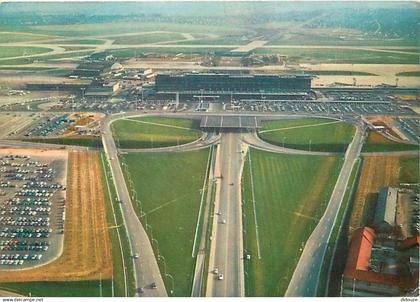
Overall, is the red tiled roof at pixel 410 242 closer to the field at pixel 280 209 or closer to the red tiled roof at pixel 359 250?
the red tiled roof at pixel 359 250

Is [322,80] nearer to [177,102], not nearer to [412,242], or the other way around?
[177,102]

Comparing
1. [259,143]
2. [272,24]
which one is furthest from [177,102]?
[272,24]

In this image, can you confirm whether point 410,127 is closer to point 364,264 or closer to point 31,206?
point 364,264

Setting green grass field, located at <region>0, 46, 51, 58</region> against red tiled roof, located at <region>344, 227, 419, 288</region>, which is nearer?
red tiled roof, located at <region>344, 227, 419, 288</region>

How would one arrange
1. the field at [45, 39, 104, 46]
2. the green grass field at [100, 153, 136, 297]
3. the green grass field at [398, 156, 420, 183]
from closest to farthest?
1. the green grass field at [100, 153, 136, 297]
2. the green grass field at [398, 156, 420, 183]
3. the field at [45, 39, 104, 46]

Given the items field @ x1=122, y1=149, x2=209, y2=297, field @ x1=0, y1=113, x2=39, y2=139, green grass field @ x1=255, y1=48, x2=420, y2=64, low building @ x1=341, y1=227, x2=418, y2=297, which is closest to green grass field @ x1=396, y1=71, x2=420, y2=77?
green grass field @ x1=255, y1=48, x2=420, y2=64

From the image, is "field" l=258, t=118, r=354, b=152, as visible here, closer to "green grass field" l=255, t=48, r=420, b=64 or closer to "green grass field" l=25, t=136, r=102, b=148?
"green grass field" l=25, t=136, r=102, b=148

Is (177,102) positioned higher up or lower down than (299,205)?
higher up
